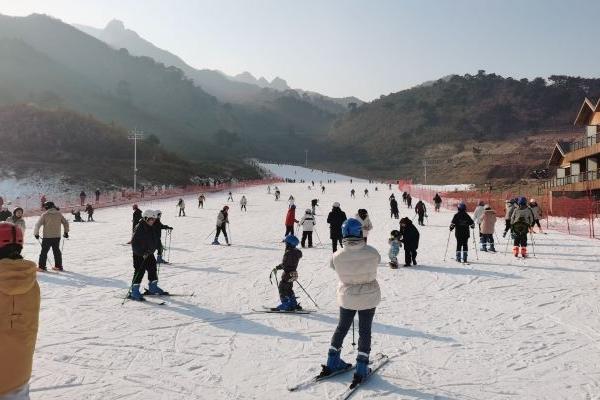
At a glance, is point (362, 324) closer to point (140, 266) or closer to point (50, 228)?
point (140, 266)

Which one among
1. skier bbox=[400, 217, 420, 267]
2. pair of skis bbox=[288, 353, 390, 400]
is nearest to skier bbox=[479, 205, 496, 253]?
skier bbox=[400, 217, 420, 267]

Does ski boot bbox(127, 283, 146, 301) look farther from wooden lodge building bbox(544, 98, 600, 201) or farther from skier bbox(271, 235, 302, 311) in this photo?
wooden lodge building bbox(544, 98, 600, 201)

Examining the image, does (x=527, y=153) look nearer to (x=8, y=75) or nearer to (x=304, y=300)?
(x=304, y=300)

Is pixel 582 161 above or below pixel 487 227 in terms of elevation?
above

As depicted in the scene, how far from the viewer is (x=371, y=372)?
5945 mm

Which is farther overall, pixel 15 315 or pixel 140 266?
pixel 140 266

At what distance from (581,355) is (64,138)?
85007 millimetres

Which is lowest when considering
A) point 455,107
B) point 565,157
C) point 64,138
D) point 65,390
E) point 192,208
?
point 65,390

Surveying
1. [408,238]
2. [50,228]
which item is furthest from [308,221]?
[50,228]

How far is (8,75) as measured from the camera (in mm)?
137625

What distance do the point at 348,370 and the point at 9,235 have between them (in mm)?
4132

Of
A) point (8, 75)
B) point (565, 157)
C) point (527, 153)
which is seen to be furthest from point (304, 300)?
point (8, 75)

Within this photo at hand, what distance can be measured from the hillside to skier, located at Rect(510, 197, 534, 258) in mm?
56807

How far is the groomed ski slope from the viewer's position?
18.6 feet
